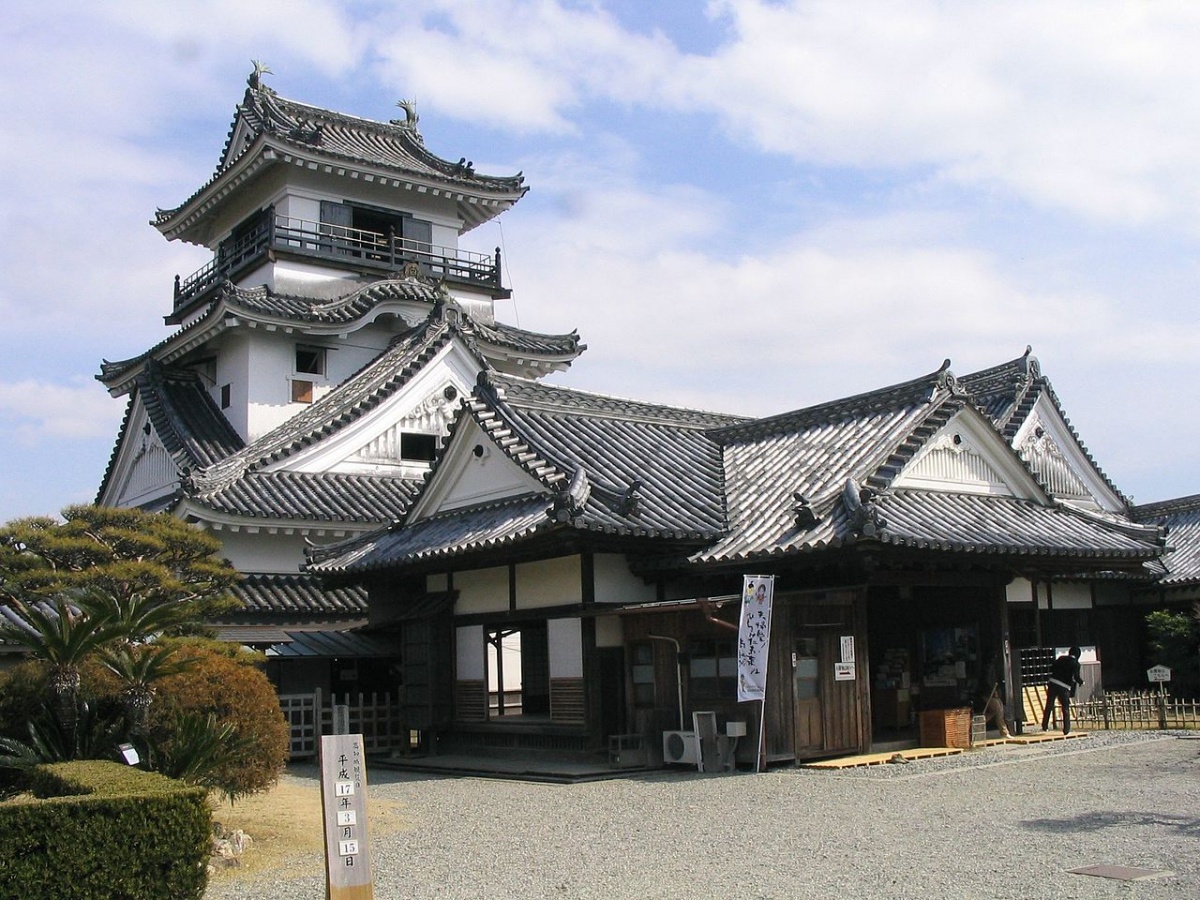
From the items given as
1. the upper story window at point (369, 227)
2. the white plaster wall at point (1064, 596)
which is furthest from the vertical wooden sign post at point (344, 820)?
the upper story window at point (369, 227)

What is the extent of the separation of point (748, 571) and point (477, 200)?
64.0ft

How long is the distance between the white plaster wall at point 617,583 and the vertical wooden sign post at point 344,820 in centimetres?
971

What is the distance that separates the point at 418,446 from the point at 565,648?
1149cm

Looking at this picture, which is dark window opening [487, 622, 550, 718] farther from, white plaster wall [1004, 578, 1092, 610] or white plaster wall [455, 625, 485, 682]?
white plaster wall [1004, 578, 1092, 610]

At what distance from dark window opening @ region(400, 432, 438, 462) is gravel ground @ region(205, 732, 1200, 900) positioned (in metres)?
12.8

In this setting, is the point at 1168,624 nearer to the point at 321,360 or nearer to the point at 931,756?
the point at 931,756

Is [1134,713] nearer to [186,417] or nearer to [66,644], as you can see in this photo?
[66,644]

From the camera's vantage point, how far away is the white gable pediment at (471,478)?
1955cm

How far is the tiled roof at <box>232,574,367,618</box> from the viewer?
23.7m

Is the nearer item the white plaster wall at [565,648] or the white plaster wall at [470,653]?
the white plaster wall at [565,648]

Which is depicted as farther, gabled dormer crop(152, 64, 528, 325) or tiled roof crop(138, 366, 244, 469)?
gabled dormer crop(152, 64, 528, 325)

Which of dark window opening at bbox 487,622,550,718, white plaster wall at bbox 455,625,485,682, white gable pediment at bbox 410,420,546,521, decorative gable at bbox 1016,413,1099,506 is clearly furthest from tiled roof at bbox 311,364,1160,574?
decorative gable at bbox 1016,413,1099,506

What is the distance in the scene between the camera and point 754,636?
15.4 m

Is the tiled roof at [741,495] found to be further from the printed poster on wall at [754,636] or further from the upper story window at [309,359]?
the upper story window at [309,359]
